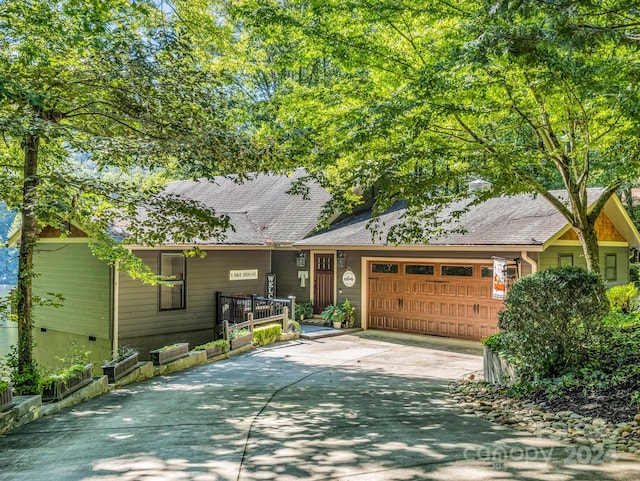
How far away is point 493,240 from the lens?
41.6 ft

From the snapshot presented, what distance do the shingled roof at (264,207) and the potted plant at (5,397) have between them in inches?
288

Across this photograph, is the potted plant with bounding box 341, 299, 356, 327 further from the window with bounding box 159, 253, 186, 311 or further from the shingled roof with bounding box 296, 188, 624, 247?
the window with bounding box 159, 253, 186, 311

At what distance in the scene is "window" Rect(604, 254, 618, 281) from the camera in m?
16.1

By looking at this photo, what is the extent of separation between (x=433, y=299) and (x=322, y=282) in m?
3.91

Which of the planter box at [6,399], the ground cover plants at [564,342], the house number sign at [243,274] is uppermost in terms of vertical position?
the house number sign at [243,274]

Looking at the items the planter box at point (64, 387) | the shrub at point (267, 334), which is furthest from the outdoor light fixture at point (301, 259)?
the planter box at point (64, 387)

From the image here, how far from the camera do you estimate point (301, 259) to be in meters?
17.1

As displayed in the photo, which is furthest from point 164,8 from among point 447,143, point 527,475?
point 527,475

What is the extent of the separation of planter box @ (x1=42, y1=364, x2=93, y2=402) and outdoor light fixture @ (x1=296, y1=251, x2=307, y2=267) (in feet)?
30.5

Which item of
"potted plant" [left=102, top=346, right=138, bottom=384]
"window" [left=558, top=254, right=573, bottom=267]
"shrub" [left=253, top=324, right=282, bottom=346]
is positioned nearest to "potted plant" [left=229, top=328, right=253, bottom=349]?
"shrub" [left=253, top=324, right=282, bottom=346]

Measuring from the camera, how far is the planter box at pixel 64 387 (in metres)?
7.53

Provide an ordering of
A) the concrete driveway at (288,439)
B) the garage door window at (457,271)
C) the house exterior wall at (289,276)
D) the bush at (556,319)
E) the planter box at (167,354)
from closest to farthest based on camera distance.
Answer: the concrete driveway at (288,439) → the bush at (556,319) → the planter box at (167,354) → the garage door window at (457,271) → the house exterior wall at (289,276)

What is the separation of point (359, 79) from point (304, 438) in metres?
5.96

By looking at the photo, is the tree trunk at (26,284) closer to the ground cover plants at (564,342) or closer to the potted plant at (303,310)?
the ground cover plants at (564,342)
